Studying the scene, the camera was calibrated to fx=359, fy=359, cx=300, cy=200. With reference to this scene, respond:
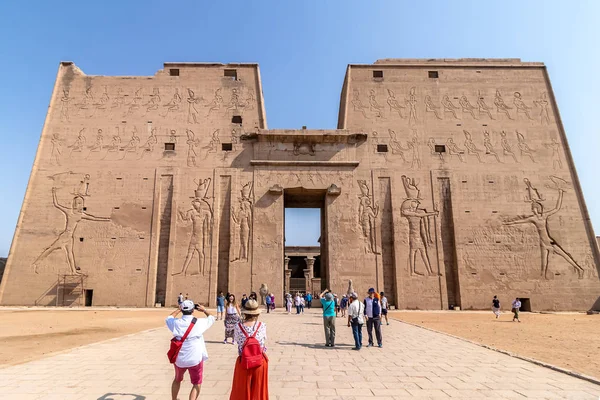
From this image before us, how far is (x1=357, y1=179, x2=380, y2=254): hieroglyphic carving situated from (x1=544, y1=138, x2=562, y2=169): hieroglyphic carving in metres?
12.1

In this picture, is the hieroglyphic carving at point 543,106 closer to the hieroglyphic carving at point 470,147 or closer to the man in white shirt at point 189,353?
the hieroglyphic carving at point 470,147

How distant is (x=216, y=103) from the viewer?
937 inches

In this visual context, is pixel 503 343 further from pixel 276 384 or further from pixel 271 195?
pixel 271 195

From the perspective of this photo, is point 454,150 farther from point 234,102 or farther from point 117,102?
point 117,102

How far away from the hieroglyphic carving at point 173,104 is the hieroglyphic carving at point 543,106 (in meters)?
24.0

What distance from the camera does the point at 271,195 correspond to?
22.0 meters

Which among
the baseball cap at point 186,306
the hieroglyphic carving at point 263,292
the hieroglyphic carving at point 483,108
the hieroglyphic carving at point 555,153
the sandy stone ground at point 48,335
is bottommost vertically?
the sandy stone ground at point 48,335

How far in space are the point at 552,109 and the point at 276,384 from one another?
27514 mm

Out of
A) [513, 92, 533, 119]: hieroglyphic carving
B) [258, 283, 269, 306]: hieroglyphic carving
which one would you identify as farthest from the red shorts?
[513, 92, 533, 119]: hieroglyphic carving

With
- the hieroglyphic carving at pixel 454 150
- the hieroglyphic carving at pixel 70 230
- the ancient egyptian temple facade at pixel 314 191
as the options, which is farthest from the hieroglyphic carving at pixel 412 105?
the hieroglyphic carving at pixel 70 230

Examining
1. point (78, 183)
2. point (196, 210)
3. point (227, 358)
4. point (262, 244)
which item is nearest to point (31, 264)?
point (78, 183)

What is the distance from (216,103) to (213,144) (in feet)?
9.70

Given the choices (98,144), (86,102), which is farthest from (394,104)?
(86,102)

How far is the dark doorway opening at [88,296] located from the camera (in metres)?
20.4
